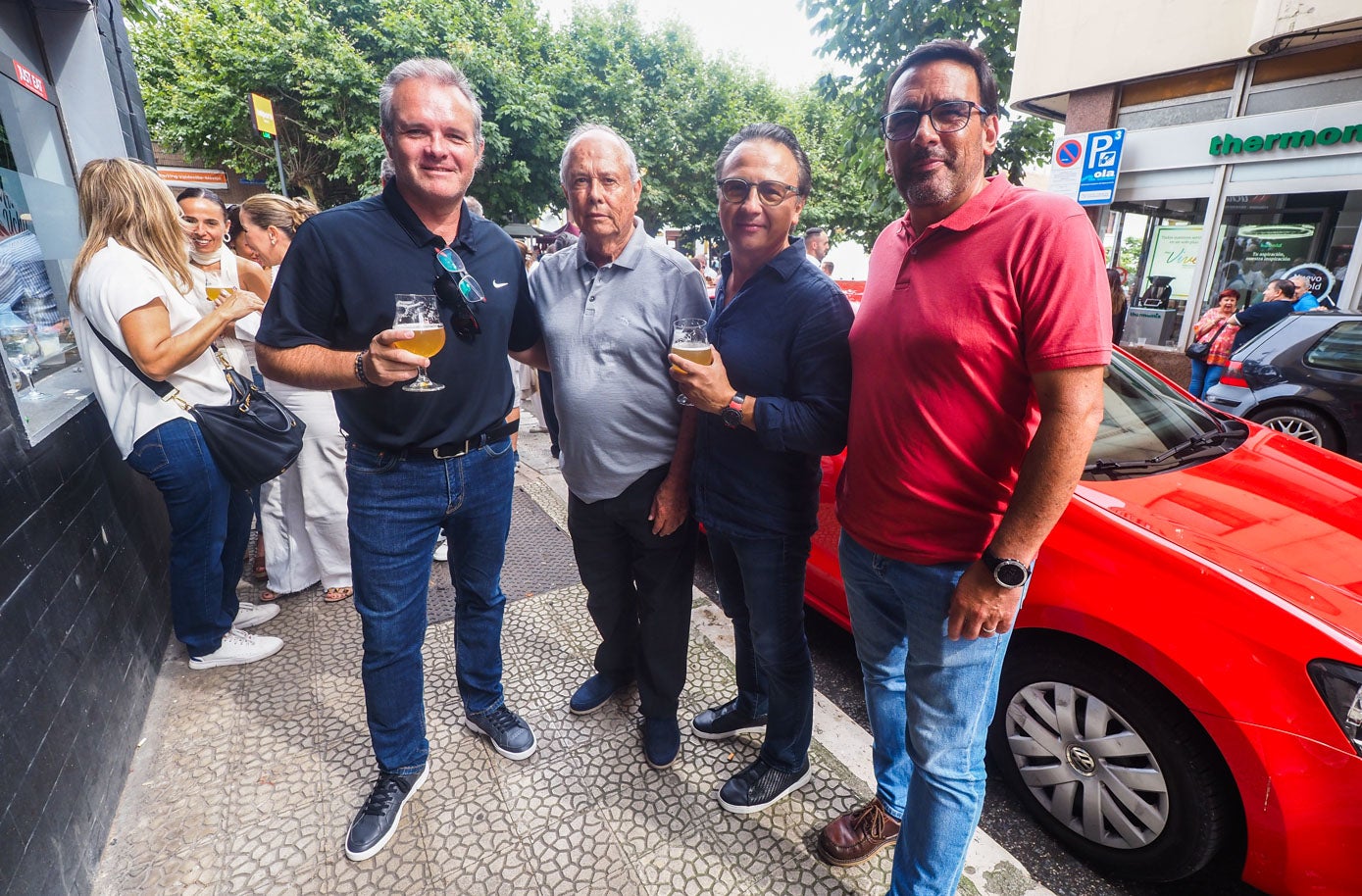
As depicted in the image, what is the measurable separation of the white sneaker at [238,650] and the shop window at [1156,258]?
11.9 m

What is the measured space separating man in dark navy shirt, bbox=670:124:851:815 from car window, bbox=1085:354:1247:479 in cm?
118

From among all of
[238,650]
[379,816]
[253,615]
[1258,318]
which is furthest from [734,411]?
[1258,318]

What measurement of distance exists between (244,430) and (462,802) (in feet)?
5.76

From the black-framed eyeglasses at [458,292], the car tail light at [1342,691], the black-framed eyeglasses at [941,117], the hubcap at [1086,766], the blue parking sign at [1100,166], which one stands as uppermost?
the blue parking sign at [1100,166]

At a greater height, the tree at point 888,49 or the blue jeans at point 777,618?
the tree at point 888,49

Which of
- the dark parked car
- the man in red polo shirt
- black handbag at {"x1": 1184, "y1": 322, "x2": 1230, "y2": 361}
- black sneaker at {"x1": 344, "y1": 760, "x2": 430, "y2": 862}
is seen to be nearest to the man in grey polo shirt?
the man in red polo shirt

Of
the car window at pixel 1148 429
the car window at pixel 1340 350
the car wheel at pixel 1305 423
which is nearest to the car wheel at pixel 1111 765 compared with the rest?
the car window at pixel 1148 429

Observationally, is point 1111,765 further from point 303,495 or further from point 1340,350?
point 1340,350

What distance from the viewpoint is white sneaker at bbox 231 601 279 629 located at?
3.21 metres

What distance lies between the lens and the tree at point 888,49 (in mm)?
7156

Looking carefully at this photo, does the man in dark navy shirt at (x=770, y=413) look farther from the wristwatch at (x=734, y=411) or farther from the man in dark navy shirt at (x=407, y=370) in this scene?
the man in dark navy shirt at (x=407, y=370)

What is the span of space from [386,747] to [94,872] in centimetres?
84

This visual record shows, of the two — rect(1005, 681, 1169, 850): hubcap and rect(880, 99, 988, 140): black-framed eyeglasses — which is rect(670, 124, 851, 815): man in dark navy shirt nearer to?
rect(880, 99, 988, 140): black-framed eyeglasses

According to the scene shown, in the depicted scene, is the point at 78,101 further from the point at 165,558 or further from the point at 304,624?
the point at 304,624
